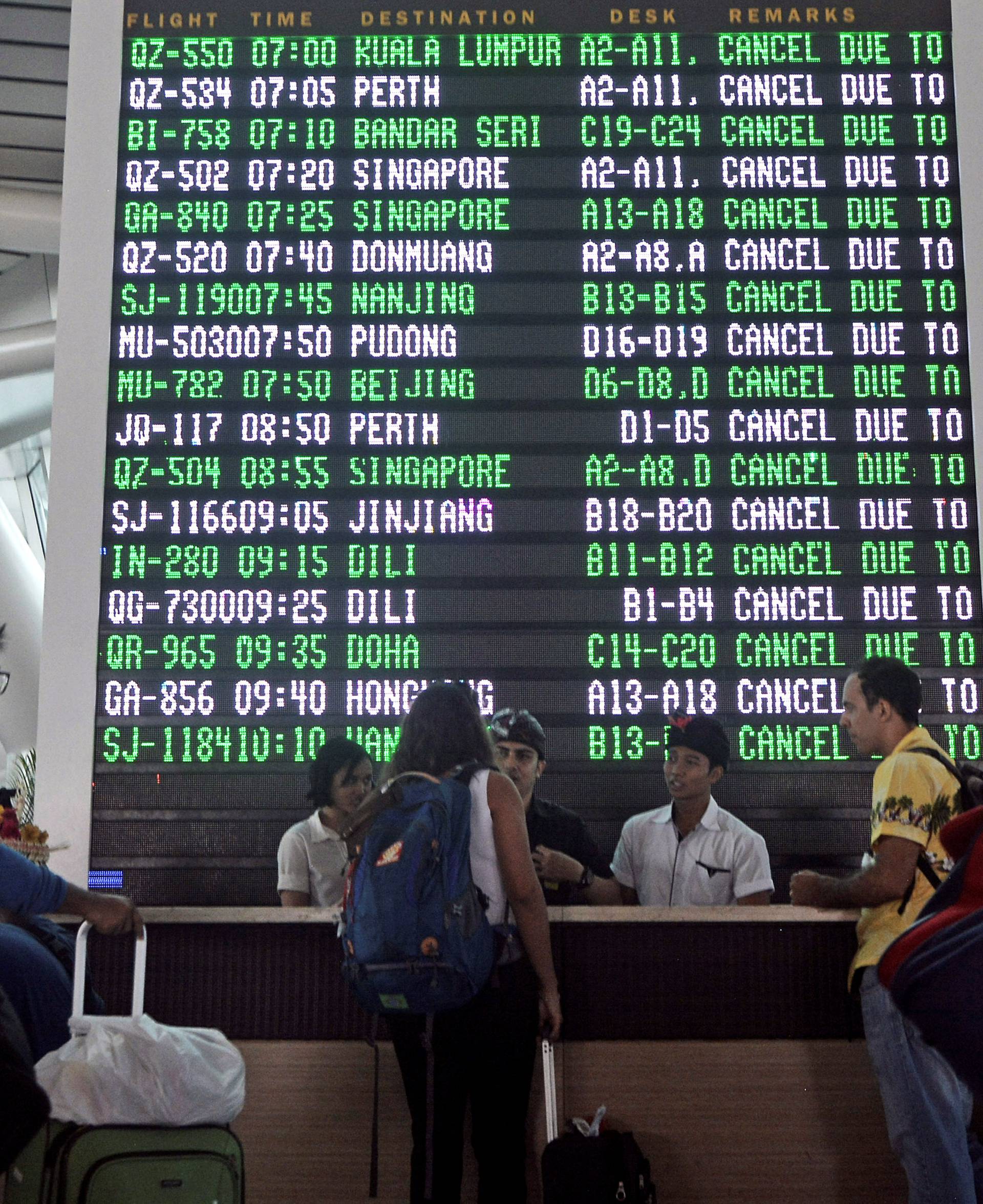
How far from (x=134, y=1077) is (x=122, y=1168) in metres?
0.24

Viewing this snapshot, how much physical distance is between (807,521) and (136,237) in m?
3.30

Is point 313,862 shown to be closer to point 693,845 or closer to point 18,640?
point 693,845

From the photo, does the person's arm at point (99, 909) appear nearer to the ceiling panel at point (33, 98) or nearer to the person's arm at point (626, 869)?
the person's arm at point (626, 869)

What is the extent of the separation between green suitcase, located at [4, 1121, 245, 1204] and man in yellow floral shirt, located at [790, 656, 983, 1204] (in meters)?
1.84

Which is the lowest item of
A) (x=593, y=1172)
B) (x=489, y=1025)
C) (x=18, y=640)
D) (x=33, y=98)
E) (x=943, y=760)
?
(x=593, y=1172)

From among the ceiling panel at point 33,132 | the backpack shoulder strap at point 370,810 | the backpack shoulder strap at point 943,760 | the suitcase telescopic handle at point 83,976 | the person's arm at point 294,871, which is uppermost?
the ceiling panel at point 33,132

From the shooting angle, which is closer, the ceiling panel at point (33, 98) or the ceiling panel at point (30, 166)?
the ceiling panel at point (33, 98)

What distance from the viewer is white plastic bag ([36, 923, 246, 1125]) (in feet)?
12.4

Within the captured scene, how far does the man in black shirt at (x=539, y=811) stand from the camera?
555 centimetres

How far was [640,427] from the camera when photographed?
646 cm

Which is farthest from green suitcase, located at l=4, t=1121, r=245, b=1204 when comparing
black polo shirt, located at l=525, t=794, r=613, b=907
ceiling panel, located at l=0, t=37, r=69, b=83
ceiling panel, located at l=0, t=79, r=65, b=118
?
ceiling panel, located at l=0, t=79, r=65, b=118

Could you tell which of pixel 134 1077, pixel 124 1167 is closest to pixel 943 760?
pixel 134 1077

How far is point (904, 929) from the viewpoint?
4.02 m

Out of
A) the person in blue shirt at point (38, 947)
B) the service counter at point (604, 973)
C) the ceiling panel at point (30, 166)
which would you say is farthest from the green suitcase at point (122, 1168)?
the ceiling panel at point (30, 166)
